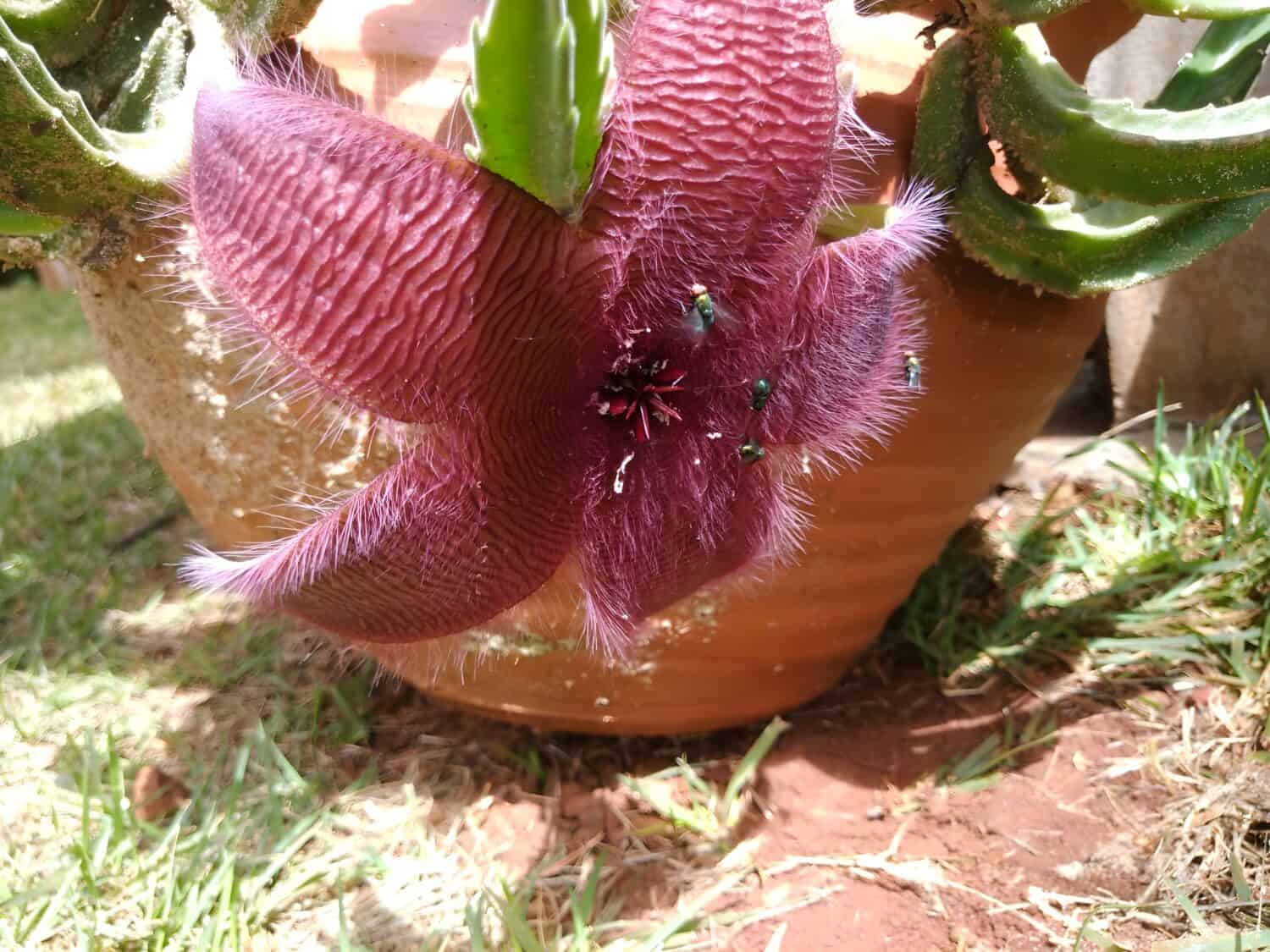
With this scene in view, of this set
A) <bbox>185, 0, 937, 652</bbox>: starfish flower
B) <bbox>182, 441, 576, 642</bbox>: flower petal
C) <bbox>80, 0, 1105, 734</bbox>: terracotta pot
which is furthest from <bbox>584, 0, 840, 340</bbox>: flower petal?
<bbox>80, 0, 1105, 734</bbox>: terracotta pot

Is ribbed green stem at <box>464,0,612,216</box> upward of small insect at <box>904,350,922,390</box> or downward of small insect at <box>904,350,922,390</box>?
upward

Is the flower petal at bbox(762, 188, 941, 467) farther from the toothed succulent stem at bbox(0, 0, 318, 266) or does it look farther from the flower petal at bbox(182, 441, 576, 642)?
the toothed succulent stem at bbox(0, 0, 318, 266)

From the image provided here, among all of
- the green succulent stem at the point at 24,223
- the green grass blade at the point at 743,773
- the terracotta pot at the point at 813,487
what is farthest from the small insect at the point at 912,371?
the green succulent stem at the point at 24,223

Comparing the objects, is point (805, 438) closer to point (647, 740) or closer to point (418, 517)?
point (418, 517)

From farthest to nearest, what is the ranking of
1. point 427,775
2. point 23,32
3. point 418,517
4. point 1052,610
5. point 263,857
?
point 1052,610 < point 427,775 < point 263,857 < point 23,32 < point 418,517

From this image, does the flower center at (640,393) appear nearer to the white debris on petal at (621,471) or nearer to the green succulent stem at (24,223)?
the white debris on petal at (621,471)

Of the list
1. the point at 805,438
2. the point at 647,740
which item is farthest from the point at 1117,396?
the point at 805,438
